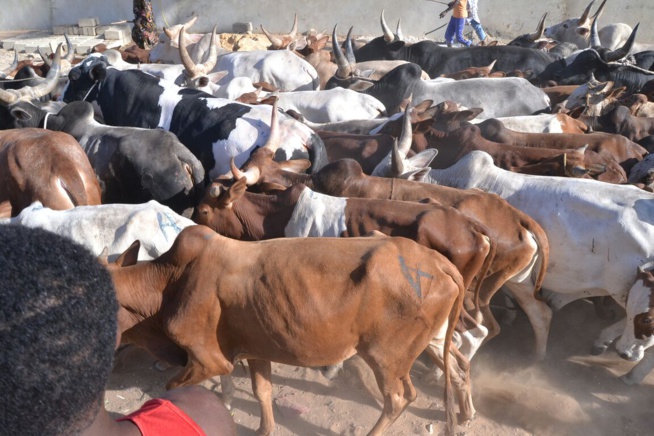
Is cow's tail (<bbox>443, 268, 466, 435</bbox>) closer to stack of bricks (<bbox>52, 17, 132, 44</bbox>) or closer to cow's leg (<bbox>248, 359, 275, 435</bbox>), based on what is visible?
cow's leg (<bbox>248, 359, 275, 435</bbox>)

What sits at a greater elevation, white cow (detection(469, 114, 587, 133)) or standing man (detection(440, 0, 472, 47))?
white cow (detection(469, 114, 587, 133))

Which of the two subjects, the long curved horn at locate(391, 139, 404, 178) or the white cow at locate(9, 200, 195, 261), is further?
the long curved horn at locate(391, 139, 404, 178)

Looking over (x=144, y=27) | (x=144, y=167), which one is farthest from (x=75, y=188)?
(x=144, y=27)

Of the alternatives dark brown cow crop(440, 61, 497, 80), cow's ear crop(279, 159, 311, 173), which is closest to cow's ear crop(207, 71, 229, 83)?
dark brown cow crop(440, 61, 497, 80)

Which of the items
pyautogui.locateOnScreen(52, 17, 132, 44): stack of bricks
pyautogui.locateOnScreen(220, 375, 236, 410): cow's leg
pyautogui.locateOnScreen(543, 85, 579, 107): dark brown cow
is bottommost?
pyautogui.locateOnScreen(52, 17, 132, 44): stack of bricks

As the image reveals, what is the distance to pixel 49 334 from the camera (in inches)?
50.4

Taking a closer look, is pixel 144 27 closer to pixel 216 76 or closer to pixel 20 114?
pixel 216 76

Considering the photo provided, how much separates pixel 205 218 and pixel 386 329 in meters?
1.99

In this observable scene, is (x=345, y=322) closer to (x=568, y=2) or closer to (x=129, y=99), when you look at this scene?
(x=129, y=99)

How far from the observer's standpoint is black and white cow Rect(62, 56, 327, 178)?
614 centimetres

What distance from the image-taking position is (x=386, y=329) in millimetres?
3766

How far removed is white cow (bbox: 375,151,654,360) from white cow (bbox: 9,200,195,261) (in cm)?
270

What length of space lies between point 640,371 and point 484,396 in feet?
4.05

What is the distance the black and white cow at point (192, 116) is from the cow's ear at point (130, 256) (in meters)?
2.05
